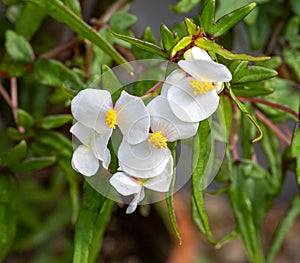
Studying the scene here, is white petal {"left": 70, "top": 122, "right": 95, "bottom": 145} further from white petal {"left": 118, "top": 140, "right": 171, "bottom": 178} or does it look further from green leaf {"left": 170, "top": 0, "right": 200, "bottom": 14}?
green leaf {"left": 170, "top": 0, "right": 200, "bottom": 14}

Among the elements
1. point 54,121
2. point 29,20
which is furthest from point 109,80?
point 29,20

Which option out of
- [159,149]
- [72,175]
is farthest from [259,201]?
[159,149]

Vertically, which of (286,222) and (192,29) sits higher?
(192,29)

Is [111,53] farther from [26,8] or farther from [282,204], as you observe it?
[282,204]

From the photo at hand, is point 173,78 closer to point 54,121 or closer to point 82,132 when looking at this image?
point 82,132

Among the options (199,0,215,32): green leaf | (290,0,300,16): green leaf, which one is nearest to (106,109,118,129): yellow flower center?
(199,0,215,32): green leaf

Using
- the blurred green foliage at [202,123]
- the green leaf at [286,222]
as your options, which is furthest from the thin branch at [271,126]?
the green leaf at [286,222]
